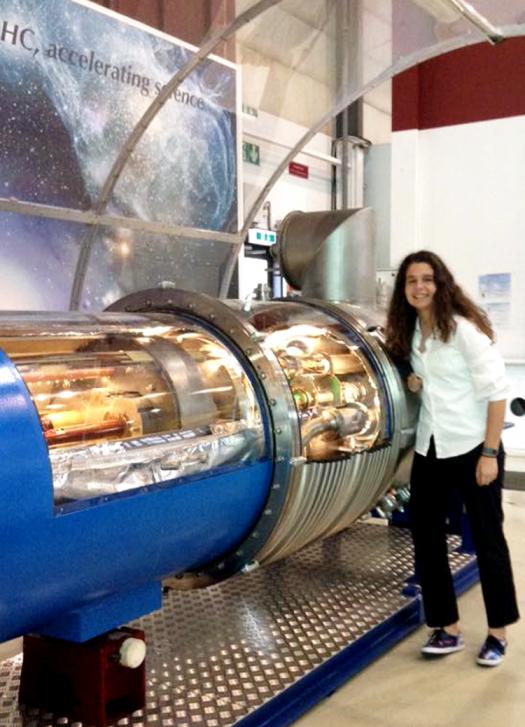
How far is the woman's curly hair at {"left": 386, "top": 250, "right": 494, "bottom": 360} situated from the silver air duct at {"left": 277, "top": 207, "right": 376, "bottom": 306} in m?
0.42

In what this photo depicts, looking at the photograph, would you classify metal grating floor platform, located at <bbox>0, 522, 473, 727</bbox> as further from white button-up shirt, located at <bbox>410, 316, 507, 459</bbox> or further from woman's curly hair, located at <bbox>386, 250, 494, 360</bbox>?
woman's curly hair, located at <bbox>386, 250, 494, 360</bbox>

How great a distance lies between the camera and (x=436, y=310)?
242 centimetres

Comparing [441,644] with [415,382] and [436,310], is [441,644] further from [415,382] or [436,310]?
[436,310]

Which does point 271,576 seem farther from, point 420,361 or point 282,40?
point 282,40

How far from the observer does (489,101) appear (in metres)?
5.37

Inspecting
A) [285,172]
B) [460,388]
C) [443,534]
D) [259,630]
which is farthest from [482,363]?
[285,172]

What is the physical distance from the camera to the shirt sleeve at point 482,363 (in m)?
2.30

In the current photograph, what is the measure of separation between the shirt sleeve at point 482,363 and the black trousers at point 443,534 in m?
0.18

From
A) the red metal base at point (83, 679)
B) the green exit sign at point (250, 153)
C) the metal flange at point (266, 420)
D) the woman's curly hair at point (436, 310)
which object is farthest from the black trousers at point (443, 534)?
the green exit sign at point (250, 153)

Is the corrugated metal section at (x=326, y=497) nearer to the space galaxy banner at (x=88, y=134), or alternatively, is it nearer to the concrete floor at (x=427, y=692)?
the concrete floor at (x=427, y=692)

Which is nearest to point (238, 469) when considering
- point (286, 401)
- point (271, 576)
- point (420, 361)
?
point (286, 401)

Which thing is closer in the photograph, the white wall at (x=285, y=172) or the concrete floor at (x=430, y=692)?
the concrete floor at (x=430, y=692)

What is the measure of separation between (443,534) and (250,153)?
11.8 feet

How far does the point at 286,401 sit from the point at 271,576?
1.09m
